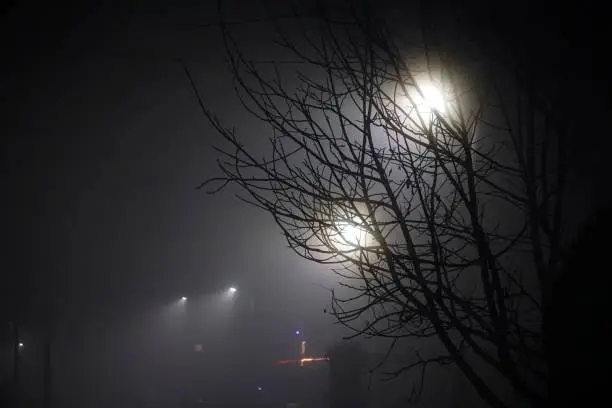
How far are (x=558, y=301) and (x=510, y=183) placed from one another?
5.66ft

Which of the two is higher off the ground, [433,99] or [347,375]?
[433,99]

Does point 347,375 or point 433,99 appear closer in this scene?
point 433,99

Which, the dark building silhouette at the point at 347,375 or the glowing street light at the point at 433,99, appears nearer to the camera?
the glowing street light at the point at 433,99

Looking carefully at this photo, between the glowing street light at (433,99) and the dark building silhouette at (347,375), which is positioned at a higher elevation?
the glowing street light at (433,99)

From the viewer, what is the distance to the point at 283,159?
12.2 ft

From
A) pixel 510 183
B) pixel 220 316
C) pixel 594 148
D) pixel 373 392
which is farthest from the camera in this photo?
pixel 220 316

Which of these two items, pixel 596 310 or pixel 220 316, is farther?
pixel 220 316

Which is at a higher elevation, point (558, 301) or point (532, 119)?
point (532, 119)

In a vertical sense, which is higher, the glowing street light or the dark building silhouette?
the glowing street light

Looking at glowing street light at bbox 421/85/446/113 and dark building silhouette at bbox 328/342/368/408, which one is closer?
glowing street light at bbox 421/85/446/113

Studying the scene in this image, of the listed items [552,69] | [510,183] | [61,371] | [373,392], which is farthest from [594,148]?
[61,371]

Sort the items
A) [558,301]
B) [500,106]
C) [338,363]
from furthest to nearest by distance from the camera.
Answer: [338,363]
[500,106]
[558,301]

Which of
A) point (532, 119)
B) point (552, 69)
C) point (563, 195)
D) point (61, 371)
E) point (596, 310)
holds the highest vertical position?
point (552, 69)

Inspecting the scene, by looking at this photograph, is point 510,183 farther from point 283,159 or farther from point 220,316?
point 220,316
